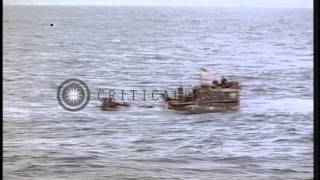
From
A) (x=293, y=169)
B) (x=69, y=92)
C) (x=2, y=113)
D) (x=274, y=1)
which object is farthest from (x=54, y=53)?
(x=293, y=169)

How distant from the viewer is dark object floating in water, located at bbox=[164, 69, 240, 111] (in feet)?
6.19

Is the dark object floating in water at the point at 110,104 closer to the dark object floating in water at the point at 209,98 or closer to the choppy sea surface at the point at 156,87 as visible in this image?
the choppy sea surface at the point at 156,87

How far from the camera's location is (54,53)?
191 cm

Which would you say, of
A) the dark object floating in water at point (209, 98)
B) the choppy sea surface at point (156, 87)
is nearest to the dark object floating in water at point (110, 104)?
the choppy sea surface at point (156, 87)

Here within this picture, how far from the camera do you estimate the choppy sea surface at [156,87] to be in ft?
6.14

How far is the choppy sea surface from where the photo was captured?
1870 millimetres

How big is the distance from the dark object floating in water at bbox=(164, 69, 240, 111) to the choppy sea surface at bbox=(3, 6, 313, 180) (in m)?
0.02

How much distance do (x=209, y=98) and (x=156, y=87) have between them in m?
0.18

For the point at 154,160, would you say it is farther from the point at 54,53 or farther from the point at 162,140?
the point at 54,53

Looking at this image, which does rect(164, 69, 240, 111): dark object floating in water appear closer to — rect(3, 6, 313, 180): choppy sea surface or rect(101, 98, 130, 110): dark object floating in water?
rect(3, 6, 313, 180): choppy sea surface

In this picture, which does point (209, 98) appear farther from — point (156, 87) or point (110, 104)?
point (110, 104)

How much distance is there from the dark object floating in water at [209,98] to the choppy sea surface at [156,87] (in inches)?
1.0

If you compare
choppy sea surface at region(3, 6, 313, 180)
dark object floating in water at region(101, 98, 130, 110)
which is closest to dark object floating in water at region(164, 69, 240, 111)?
choppy sea surface at region(3, 6, 313, 180)

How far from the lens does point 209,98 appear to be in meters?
1.90
